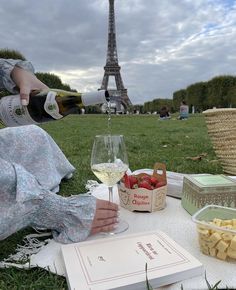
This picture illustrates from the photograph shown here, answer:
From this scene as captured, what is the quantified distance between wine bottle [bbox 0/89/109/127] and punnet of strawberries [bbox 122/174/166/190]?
427 mm

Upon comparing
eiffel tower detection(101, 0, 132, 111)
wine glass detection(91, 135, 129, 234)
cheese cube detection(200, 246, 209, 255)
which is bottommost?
cheese cube detection(200, 246, 209, 255)

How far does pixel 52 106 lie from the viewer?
5.55 feet

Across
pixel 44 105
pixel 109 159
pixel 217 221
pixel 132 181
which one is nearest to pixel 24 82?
pixel 44 105

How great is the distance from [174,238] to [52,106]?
0.77 metres

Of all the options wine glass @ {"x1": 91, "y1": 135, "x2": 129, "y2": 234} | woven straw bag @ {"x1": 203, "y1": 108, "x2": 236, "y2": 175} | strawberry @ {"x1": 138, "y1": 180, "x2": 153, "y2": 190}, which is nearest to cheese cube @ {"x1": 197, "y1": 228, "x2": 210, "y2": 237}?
wine glass @ {"x1": 91, "y1": 135, "x2": 129, "y2": 234}

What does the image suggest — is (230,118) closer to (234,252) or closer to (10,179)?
(234,252)

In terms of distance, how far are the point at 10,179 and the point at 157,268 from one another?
568 millimetres

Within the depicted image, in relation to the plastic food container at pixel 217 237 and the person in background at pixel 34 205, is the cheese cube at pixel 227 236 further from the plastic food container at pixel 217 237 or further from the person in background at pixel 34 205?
the person in background at pixel 34 205

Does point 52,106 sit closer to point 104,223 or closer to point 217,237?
point 104,223

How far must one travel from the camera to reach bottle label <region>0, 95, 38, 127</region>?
1542 mm

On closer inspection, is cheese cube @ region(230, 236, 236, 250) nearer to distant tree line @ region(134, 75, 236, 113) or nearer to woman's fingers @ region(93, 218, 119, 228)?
woman's fingers @ region(93, 218, 119, 228)

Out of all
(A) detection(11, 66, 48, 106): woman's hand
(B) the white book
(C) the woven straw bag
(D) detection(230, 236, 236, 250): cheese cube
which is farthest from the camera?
(C) the woven straw bag

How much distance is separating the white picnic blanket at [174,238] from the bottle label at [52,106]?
56cm

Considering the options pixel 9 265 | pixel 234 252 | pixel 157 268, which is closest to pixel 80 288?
pixel 157 268
